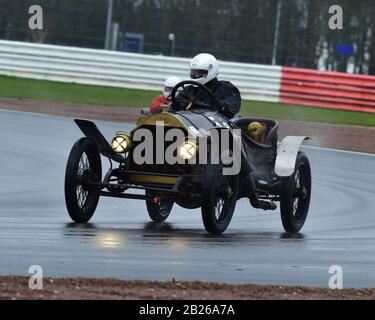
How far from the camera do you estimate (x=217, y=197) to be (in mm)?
10742

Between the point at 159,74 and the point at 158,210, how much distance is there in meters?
18.9

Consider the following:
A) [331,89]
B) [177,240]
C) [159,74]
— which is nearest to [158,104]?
[177,240]

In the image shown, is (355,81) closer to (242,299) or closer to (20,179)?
(20,179)

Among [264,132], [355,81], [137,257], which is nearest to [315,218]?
[264,132]

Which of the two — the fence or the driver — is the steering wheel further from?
the fence

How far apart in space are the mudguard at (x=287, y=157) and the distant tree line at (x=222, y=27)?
19.3 meters

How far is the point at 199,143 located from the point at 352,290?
3182 mm

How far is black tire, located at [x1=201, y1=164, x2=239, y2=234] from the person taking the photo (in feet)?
34.1

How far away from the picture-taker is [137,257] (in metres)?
9.17

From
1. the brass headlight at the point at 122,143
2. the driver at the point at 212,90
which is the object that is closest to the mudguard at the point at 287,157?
the driver at the point at 212,90

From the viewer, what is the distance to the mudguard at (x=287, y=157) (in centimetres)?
1160

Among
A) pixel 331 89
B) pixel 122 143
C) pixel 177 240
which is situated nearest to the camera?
pixel 177 240

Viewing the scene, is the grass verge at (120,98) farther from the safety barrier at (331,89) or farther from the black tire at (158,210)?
the black tire at (158,210)

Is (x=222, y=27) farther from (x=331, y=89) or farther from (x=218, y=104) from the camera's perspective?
(x=218, y=104)
